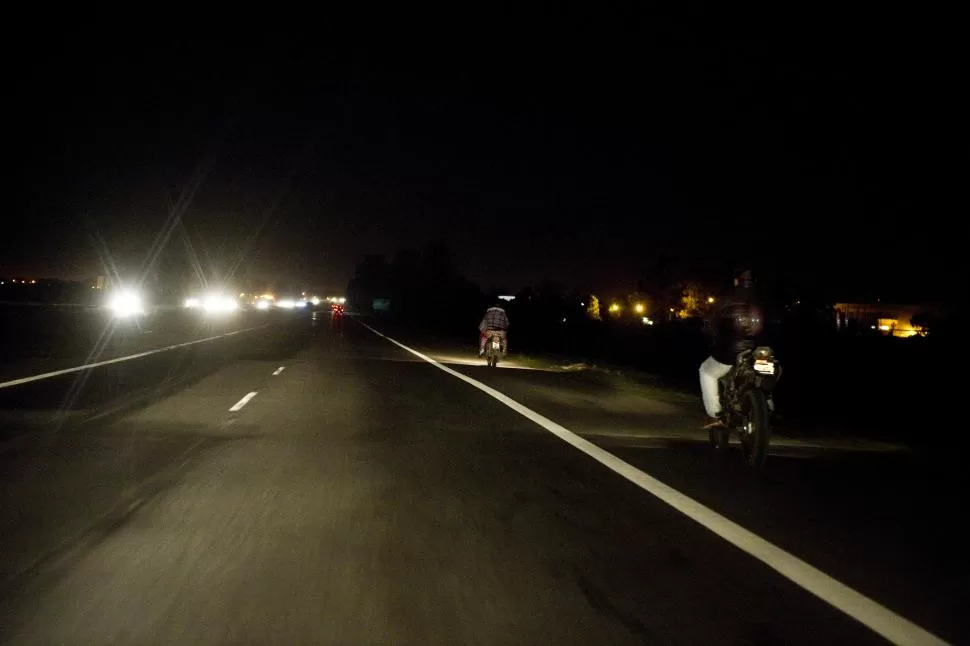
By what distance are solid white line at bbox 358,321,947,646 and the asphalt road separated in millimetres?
90

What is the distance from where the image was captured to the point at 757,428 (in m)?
9.33

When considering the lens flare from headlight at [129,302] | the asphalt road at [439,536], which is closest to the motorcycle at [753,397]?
the asphalt road at [439,536]

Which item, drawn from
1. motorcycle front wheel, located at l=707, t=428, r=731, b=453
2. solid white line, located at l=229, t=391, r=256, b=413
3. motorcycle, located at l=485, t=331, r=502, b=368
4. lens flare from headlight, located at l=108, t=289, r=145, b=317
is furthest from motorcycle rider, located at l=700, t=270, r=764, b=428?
lens flare from headlight, located at l=108, t=289, r=145, b=317

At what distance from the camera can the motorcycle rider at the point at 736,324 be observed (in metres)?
9.71

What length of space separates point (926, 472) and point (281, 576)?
7800 mm

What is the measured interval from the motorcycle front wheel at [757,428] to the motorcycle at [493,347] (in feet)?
54.9

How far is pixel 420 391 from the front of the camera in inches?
700

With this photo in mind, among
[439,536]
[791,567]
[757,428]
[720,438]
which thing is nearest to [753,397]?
[757,428]

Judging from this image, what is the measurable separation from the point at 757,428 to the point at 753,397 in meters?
0.34

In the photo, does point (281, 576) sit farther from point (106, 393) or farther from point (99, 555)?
point (106, 393)

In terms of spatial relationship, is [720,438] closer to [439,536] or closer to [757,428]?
[757,428]

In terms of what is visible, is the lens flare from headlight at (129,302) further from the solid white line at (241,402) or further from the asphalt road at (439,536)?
the asphalt road at (439,536)

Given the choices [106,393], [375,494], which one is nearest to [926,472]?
[375,494]

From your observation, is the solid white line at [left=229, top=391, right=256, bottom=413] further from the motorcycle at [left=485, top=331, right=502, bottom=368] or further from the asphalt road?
the motorcycle at [left=485, top=331, right=502, bottom=368]
